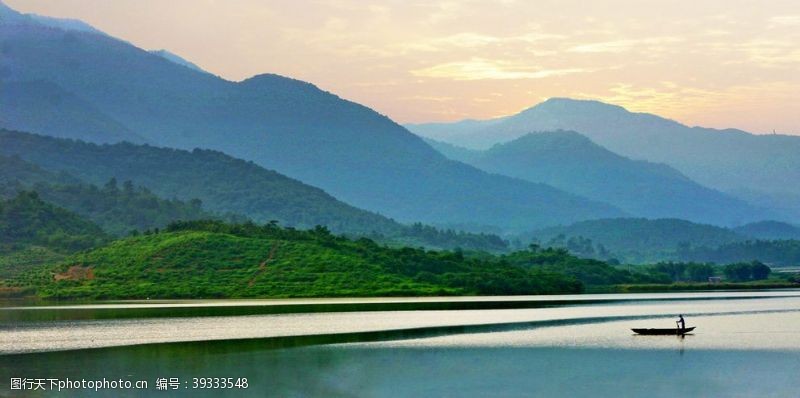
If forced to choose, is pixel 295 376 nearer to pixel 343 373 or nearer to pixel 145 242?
pixel 343 373

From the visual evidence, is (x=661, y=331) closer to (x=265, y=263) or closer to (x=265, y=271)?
(x=265, y=271)

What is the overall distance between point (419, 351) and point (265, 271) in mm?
94254

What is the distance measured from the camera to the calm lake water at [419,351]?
56906 mm

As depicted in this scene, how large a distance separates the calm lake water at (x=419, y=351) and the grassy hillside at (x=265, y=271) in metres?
38.0

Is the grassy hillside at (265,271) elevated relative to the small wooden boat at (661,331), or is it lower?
elevated

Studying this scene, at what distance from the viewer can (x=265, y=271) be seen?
543 feet

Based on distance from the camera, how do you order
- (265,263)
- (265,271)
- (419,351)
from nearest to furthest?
(419,351) < (265,271) < (265,263)

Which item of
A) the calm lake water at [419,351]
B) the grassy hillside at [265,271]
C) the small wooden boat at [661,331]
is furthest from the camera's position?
the grassy hillside at [265,271]

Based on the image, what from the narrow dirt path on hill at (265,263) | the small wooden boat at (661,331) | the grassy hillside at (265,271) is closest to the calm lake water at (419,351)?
the small wooden boat at (661,331)

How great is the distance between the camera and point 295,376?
6116 cm

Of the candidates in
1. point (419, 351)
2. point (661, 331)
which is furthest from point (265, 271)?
point (419, 351)

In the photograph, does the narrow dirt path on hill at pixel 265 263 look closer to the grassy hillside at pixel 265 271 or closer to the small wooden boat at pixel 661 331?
the grassy hillside at pixel 265 271

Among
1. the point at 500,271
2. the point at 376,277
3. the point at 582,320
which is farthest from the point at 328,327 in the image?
the point at 500,271

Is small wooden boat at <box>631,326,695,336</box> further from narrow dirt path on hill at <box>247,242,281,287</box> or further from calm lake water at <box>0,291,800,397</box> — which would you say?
narrow dirt path on hill at <box>247,242,281,287</box>
